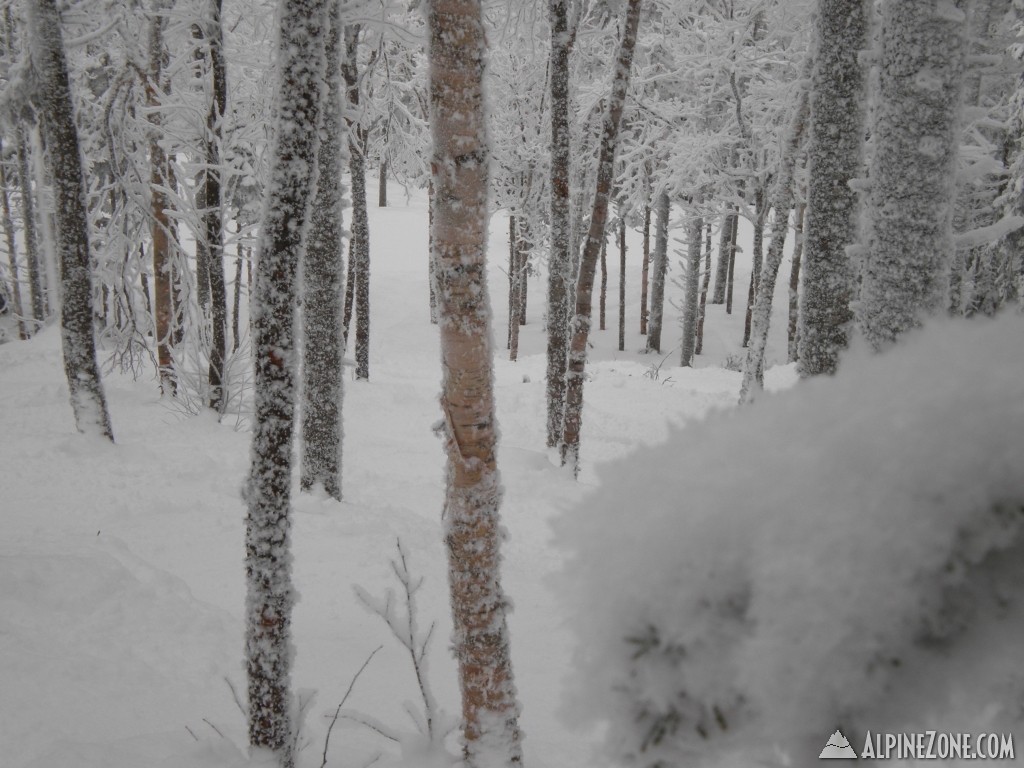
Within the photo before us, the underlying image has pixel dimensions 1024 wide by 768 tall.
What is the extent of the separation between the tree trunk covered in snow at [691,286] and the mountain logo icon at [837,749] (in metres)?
20.6

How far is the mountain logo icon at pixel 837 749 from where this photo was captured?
0.50 meters

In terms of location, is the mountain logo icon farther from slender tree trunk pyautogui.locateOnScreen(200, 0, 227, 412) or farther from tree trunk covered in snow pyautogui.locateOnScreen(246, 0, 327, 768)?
slender tree trunk pyautogui.locateOnScreen(200, 0, 227, 412)

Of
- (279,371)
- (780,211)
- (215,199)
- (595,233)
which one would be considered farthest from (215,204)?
(780,211)

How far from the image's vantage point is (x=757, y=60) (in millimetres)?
12656

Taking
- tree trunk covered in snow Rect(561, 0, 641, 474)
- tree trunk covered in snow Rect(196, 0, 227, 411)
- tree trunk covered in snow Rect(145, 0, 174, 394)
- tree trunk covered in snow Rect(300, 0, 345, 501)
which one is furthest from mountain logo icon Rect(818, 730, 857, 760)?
tree trunk covered in snow Rect(145, 0, 174, 394)

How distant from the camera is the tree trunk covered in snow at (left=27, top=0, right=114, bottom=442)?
7445 mm

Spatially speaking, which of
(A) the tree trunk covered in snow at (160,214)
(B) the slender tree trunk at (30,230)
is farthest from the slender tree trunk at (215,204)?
(B) the slender tree trunk at (30,230)

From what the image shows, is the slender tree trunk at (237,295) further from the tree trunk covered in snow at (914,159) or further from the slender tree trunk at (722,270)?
the slender tree trunk at (722,270)

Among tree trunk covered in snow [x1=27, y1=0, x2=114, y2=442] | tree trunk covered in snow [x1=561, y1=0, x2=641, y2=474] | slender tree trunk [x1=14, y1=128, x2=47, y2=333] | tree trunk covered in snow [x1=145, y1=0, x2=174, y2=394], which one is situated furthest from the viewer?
slender tree trunk [x1=14, y1=128, x2=47, y2=333]

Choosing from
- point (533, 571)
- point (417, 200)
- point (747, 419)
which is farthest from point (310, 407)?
point (417, 200)

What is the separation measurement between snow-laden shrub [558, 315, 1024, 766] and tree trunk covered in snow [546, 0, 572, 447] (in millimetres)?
7762

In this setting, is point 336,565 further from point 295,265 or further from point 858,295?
point 858,295

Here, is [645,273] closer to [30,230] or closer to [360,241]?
[360,241]

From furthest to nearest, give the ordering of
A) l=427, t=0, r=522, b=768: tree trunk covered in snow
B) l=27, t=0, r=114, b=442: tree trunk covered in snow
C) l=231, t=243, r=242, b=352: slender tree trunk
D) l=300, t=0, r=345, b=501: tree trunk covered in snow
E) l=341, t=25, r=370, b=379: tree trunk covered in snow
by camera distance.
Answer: l=341, t=25, r=370, b=379: tree trunk covered in snow → l=231, t=243, r=242, b=352: slender tree trunk → l=27, t=0, r=114, b=442: tree trunk covered in snow → l=300, t=0, r=345, b=501: tree trunk covered in snow → l=427, t=0, r=522, b=768: tree trunk covered in snow
